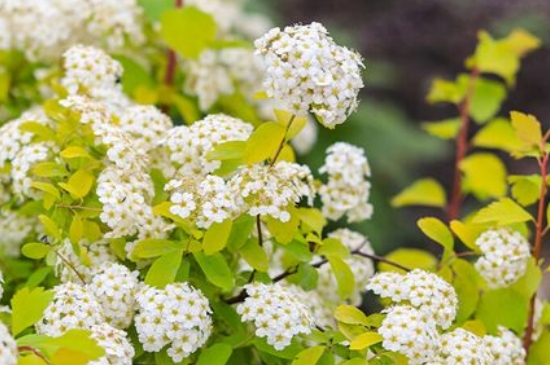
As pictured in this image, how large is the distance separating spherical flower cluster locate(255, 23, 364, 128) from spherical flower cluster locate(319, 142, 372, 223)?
1.25 feet

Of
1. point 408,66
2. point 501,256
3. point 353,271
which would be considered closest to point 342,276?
point 353,271

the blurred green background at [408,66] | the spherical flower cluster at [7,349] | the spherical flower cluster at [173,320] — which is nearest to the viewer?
the spherical flower cluster at [7,349]

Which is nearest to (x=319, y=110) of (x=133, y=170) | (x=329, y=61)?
(x=329, y=61)

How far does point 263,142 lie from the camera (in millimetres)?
1579

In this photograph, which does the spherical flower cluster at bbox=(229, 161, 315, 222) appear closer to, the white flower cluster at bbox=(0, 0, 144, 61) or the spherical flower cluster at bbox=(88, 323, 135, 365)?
the spherical flower cluster at bbox=(88, 323, 135, 365)

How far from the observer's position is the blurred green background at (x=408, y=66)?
457cm

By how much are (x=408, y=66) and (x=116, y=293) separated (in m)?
4.33

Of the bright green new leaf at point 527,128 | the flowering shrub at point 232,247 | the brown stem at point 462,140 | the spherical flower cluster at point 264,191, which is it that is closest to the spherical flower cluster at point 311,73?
the flowering shrub at point 232,247

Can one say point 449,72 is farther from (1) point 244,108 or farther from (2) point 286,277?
(2) point 286,277

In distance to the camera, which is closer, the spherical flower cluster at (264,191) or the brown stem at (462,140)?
the spherical flower cluster at (264,191)

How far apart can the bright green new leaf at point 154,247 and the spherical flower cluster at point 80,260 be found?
9 cm

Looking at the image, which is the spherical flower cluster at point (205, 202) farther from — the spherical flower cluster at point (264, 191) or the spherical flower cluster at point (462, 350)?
the spherical flower cluster at point (462, 350)

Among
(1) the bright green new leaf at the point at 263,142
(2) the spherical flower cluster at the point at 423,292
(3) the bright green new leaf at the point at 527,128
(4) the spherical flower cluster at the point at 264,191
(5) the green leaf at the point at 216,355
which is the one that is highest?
(3) the bright green new leaf at the point at 527,128

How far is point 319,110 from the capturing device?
147cm
